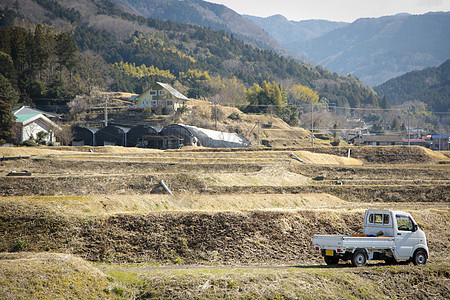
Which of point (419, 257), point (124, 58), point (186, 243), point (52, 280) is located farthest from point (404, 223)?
point (124, 58)

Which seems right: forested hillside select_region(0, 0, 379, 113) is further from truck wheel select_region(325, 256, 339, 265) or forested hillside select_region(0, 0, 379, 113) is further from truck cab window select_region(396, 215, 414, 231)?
truck cab window select_region(396, 215, 414, 231)

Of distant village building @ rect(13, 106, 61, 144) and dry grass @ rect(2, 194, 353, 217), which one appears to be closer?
dry grass @ rect(2, 194, 353, 217)

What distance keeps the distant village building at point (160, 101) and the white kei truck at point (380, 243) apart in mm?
61823

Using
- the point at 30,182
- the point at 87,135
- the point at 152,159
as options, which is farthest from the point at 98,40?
the point at 30,182

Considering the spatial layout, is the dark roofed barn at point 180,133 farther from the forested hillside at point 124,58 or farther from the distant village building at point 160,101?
the forested hillside at point 124,58

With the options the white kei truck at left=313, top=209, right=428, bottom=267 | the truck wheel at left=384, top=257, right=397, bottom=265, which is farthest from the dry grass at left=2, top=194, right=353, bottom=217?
the truck wheel at left=384, top=257, right=397, bottom=265

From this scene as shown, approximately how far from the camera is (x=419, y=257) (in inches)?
526

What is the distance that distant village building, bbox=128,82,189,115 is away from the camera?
73.7 metres

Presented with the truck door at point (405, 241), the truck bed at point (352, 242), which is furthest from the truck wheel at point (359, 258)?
the truck door at point (405, 241)

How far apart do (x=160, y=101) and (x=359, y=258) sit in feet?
213

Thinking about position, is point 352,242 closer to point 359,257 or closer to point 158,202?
point 359,257

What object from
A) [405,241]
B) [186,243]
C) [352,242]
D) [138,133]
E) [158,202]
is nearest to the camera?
[352,242]

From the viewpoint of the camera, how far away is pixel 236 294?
9.96 m

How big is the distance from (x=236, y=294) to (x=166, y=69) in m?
137
